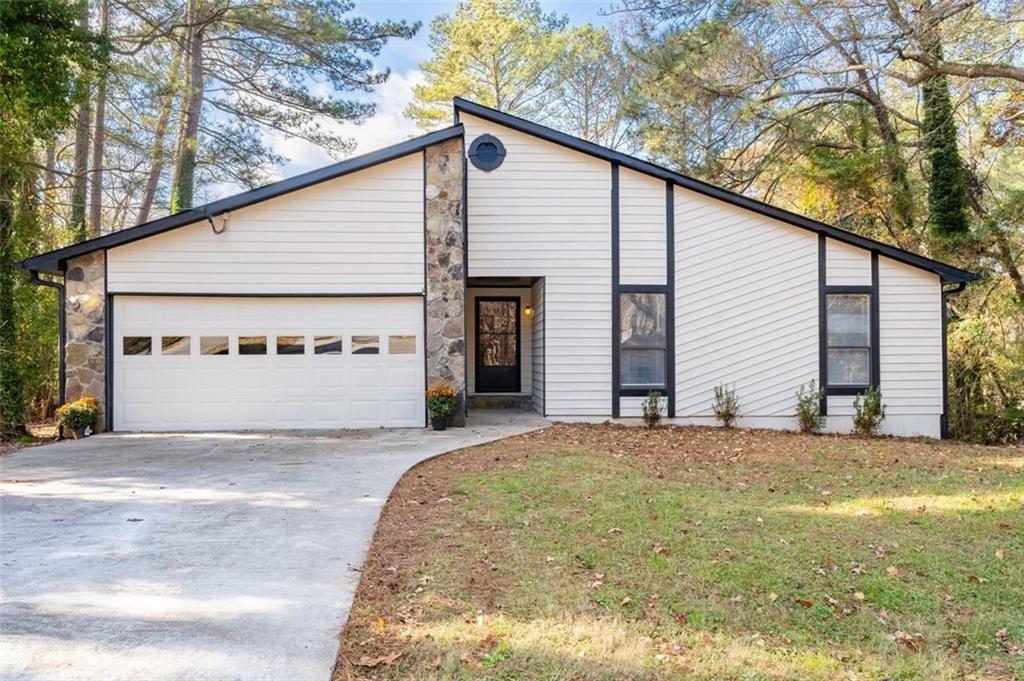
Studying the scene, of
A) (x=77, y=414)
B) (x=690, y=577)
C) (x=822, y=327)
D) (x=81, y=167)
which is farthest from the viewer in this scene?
(x=81, y=167)

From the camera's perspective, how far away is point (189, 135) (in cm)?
1622

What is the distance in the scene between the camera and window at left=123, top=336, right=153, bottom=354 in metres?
9.70

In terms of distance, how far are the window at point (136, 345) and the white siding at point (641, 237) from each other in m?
7.84

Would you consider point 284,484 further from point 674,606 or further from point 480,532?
point 674,606

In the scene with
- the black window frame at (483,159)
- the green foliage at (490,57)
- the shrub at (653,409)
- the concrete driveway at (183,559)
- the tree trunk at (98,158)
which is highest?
the green foliage at (490,57)

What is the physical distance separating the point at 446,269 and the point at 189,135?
10583mm

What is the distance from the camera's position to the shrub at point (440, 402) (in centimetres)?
958

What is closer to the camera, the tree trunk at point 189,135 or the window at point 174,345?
the window at point 174,345

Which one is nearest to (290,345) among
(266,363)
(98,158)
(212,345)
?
(266,363)

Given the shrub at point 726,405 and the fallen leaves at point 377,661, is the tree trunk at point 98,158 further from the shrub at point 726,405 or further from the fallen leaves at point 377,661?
the fallen leaves at point 377,661

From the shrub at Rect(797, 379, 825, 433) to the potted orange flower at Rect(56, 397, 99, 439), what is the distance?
37.2ft

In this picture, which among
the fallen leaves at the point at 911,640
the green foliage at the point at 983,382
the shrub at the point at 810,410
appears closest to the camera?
the fallen leaves at the point at 911,640

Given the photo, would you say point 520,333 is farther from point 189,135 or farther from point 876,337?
point 189,135

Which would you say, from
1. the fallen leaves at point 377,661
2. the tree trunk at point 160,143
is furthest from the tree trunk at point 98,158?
the fallen leaves at point 377,661
